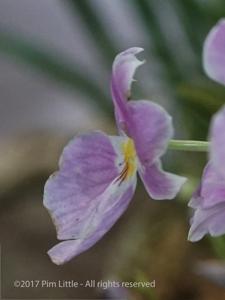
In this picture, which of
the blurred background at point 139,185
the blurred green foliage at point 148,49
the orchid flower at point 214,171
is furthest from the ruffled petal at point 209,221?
the blurred green foliage at point 148,49

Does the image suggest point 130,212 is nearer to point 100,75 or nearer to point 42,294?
point 100,75

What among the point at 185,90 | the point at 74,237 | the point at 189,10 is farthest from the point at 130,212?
the point at 74,237

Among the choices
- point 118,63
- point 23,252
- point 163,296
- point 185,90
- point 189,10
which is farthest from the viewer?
point 23,252

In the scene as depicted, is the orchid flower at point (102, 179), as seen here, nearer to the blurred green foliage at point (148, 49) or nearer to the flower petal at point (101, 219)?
the flower petal at point (101, 219)

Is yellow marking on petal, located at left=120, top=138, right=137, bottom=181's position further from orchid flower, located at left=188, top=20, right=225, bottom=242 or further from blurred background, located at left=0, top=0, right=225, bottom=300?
blurred background, located at left=0, top=0, right=225, bottom=300

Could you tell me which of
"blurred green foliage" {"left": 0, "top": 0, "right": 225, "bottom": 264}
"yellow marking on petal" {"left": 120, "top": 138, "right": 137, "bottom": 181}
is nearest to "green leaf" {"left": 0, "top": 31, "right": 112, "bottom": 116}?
"blurred green foliage" {"left": 0, "top": 0, "right": 225, "bottom": 264}

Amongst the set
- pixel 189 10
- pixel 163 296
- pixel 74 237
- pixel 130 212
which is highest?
pixel 74 237

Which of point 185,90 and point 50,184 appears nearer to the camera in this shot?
point 50,184

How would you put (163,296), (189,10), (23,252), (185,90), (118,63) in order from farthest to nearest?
1. (23,252)
2. (189,10)
3. (163,296)
4. (185,90)
5. (118,63)
